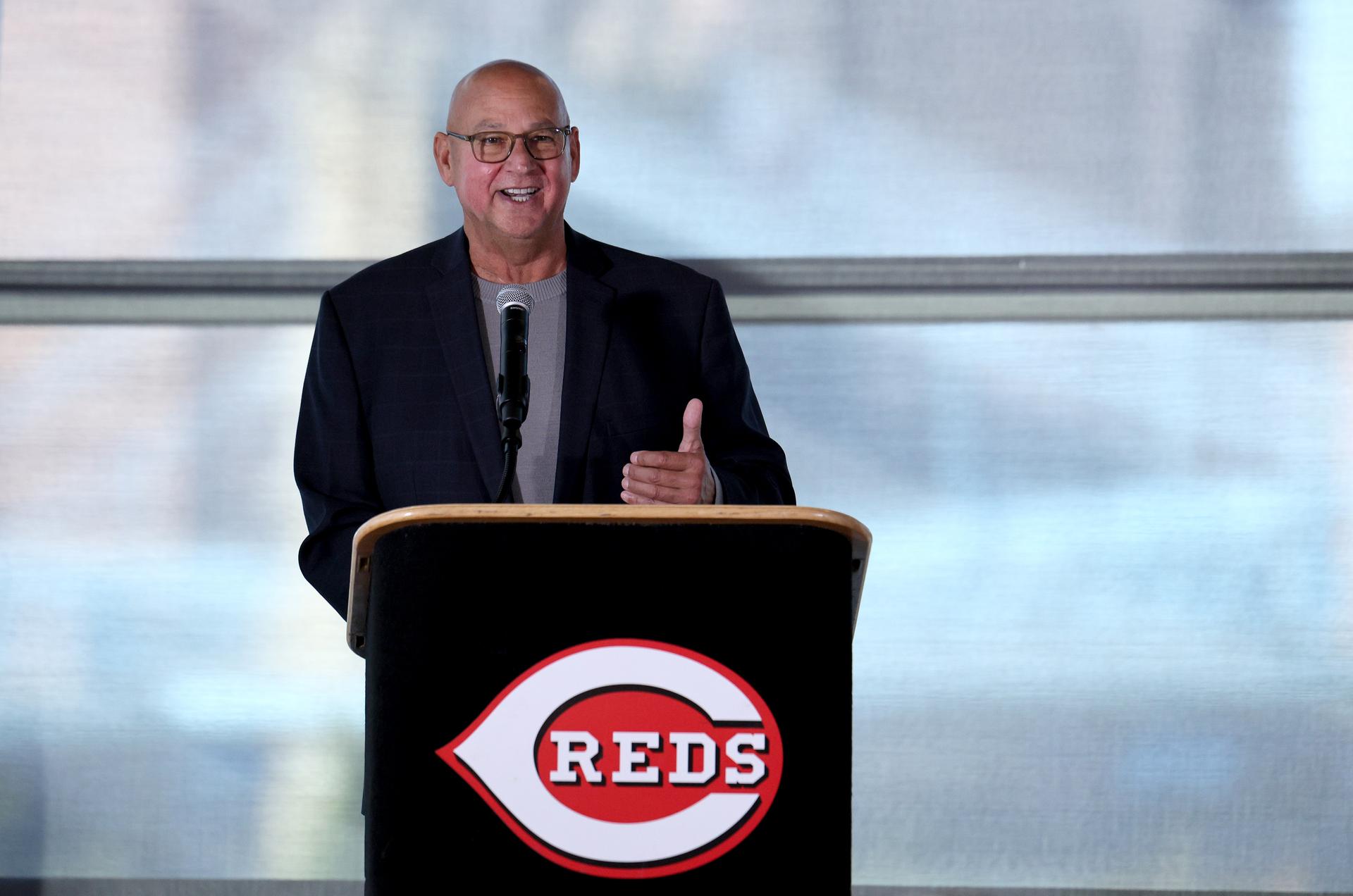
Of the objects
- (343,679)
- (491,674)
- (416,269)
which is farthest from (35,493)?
(491,674)

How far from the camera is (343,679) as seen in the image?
9.69ft

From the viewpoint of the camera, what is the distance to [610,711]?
4.16ft

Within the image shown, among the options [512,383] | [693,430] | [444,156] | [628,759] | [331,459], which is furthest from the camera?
[444,156]

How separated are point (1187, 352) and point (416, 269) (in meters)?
1.63

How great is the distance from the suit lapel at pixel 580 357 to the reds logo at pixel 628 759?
63cm

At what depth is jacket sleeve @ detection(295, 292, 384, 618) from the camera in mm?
1826

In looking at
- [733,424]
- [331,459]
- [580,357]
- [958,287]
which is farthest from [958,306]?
[331,459]

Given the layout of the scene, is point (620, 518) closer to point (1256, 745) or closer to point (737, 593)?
point (737, 593)

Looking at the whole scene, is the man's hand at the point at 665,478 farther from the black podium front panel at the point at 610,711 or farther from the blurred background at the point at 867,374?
the blurred background at the point at 867,374

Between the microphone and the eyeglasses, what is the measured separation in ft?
1.89

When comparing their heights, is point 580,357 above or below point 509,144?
below

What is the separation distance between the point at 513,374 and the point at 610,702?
0.37 m

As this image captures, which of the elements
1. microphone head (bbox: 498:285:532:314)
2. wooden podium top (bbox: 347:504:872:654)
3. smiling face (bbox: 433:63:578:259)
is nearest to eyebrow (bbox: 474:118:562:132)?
smiling face (bbox: 433:63:578:259)

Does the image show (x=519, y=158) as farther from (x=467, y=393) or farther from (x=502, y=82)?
(x=467, y=393)
